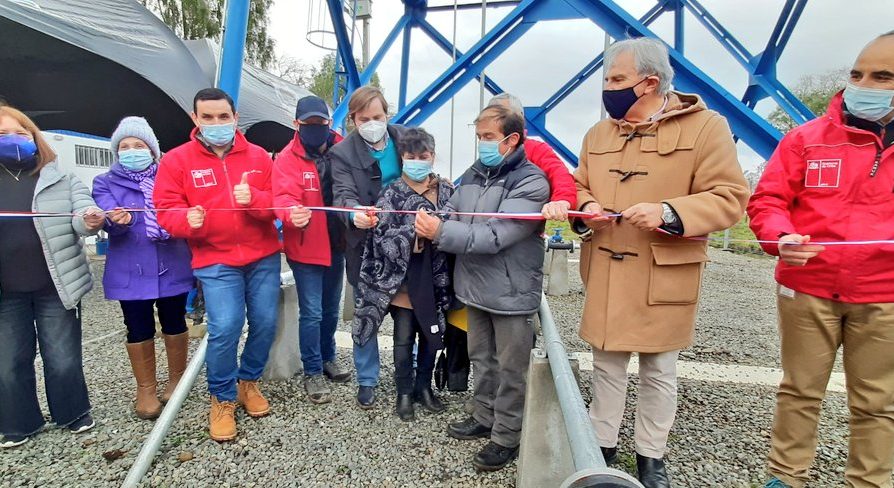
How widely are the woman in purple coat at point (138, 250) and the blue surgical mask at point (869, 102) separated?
11.5ft

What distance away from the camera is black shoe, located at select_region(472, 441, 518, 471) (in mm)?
2502

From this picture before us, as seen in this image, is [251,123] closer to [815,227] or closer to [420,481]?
[420,481]

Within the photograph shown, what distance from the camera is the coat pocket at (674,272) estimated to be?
6.69 feet

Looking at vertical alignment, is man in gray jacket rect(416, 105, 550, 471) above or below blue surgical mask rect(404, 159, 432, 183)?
below

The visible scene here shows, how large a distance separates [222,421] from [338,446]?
715mm

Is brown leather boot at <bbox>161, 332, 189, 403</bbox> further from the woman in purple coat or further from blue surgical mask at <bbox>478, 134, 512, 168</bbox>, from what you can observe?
blue surgical mask at <bbox>478, 134, 512, 168</bbox>

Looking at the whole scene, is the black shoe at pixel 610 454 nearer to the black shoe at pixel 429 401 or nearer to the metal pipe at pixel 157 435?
the black shoe at pixel 429 401

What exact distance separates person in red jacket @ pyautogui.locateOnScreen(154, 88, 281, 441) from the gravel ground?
269 millimetres

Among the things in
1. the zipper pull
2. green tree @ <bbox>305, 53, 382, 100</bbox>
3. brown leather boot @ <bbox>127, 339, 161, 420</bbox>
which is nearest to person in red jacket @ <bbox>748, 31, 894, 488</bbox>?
the zipper pull

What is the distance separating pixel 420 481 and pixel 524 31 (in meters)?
3.89

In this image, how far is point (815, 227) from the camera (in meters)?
2.06

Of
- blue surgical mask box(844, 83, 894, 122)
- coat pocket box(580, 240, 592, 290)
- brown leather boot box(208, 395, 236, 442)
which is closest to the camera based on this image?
blue surgical mask box(844, 83, 894, 122)

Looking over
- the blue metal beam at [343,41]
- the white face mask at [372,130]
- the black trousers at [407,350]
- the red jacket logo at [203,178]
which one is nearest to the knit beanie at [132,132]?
the red jacket logo at [203,178]

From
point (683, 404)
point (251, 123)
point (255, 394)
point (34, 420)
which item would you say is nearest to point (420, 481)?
point (255, 394)
